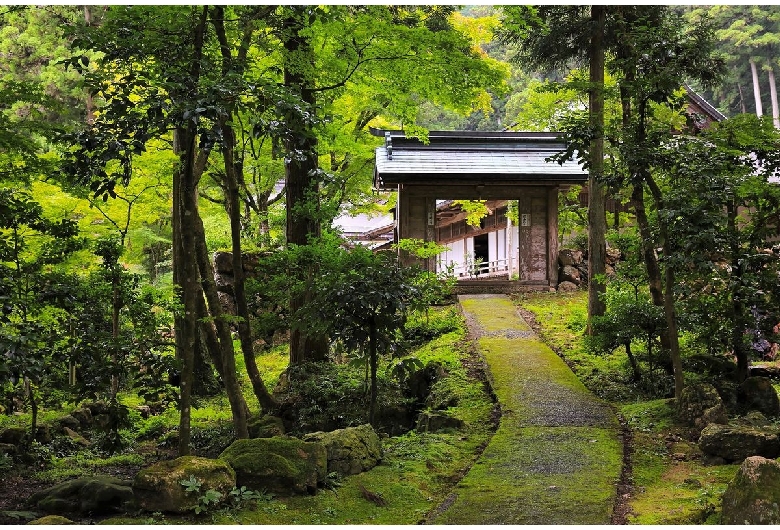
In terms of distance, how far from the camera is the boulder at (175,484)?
6.30 metres

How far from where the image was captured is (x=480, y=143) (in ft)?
78.9

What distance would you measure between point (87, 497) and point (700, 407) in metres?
7.83

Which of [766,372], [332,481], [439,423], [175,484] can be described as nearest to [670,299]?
[439,423]

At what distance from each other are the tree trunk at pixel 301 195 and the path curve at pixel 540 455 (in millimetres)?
3710

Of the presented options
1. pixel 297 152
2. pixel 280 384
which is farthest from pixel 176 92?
pixel 280 384

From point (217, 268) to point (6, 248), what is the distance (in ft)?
38.6

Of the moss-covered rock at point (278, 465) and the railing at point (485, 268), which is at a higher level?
the railing at point (485, 268)

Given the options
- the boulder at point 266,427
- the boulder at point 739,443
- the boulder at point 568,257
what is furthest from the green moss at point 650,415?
the boulder at point 568,257

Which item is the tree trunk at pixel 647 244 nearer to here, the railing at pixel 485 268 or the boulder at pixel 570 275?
the boulder at pixel 570 275

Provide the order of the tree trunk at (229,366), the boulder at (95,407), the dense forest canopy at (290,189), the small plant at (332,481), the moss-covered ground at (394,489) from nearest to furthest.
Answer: the moss-covered ground at (394,489), the dense forest canopy at (290,189), the small plant at (332,481), the tree trunk at (229,366), the boulder at (95,407)

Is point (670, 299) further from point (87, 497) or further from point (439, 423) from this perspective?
point (87, 497)

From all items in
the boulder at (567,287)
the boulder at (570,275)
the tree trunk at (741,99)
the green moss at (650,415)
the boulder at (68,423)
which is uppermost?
the tree trunk at (741,99)

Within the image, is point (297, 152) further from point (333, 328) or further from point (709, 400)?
point (709, 400)

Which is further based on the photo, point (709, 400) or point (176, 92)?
point (709, 400)
